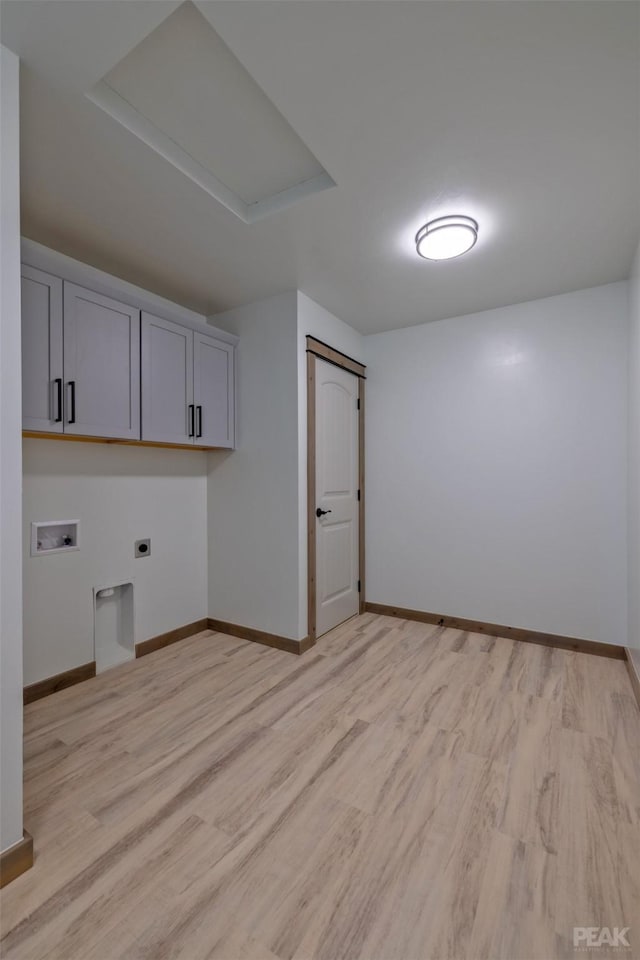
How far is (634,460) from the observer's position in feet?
8.07

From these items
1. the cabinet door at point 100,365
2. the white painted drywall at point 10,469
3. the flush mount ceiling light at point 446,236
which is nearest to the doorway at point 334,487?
the flush mount ceiling light at point 446,236

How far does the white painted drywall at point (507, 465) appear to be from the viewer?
283cm

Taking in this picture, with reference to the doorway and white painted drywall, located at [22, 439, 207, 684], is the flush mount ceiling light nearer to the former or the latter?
the doorway

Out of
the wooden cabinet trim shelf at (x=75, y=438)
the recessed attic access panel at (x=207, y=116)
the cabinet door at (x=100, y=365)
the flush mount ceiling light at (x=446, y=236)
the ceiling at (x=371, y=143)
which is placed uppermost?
the recessed attic access panel at (x=207, y=116)

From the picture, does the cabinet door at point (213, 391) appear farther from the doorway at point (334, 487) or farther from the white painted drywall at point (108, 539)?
the doorway at point (334, 487)

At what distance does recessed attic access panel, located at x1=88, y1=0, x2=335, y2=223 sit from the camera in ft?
4.28

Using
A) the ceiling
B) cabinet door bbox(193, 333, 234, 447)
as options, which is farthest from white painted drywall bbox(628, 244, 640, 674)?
cabinet door bbox(193, 333, 234, 447)

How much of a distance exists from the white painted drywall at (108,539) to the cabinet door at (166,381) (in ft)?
1.25

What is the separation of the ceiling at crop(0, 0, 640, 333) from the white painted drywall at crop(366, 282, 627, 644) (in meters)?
0.56

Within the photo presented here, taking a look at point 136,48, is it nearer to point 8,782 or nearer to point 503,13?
point 503,13

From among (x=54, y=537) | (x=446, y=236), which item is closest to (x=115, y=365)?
(x=54, y=537)

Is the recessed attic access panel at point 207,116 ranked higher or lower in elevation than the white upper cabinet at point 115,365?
higher

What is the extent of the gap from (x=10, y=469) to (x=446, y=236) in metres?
2.20

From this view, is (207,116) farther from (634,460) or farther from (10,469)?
(634,460)
